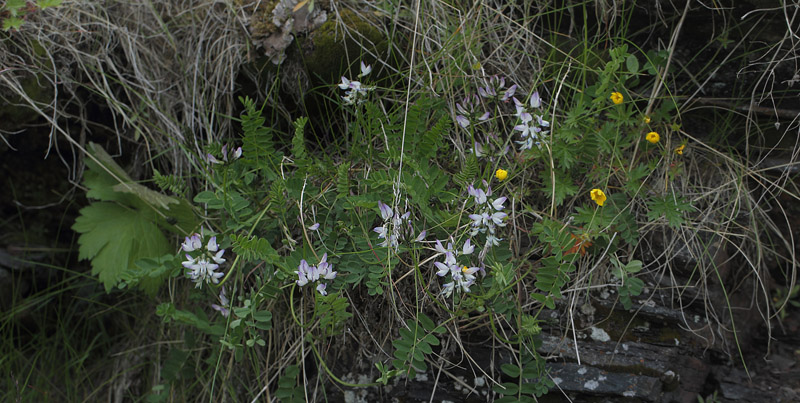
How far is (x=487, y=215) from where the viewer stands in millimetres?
1667

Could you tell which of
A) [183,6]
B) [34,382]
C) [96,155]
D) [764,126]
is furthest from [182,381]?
[764,126]

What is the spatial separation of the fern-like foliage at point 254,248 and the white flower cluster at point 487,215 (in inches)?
22.6

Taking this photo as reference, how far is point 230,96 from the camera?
2.30m

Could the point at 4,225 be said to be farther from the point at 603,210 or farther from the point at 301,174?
the point at 603,210

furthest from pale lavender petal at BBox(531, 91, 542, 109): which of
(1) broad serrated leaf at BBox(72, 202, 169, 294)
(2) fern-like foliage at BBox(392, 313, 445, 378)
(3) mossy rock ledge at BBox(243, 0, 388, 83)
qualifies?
(1) broad serrated leaf at BBox(72, 202, 169, 294)

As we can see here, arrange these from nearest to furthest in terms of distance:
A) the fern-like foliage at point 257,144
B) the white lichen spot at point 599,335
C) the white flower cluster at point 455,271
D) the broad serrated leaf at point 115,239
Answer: the white flower cluster at point 455,271
the fern-like foliage at point 257,144
the white lichen spot at point 599,335
the broad serrated leaf at point 115,239

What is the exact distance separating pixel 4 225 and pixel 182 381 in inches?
48.7

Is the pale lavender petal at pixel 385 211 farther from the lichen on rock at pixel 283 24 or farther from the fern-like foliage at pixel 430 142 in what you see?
the lichen on rock at pixel 283 24

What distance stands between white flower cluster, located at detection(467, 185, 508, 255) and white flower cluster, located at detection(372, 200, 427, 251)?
15 centimetres

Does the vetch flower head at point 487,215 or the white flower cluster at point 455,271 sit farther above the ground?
the vetch flower head at point 487,215

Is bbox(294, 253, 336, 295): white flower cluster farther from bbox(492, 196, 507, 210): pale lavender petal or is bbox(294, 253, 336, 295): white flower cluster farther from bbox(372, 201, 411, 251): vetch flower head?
bbox(492, 196, 507, 210): pale lavender petal

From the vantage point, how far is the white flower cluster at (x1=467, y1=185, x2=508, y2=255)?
1.65m

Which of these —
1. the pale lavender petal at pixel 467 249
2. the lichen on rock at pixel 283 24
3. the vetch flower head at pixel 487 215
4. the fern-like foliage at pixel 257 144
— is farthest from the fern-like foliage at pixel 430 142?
the lichen on rock at pixel 283 24

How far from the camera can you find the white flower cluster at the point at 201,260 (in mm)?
1679
